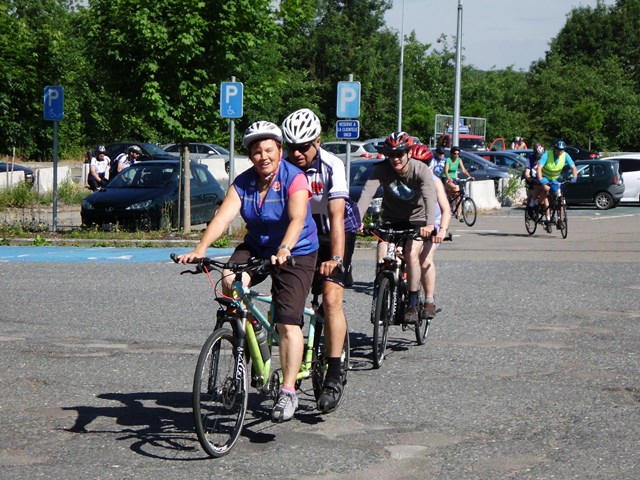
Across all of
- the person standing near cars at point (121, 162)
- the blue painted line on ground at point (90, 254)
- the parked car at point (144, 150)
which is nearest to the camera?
the blue painted line on ground at point (90, 254)

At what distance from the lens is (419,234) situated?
31.9 ft

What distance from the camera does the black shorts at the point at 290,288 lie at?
6602mm

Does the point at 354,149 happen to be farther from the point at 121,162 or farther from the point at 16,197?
the point at 121,162

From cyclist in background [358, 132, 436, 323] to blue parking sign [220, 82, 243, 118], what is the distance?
38.2ft

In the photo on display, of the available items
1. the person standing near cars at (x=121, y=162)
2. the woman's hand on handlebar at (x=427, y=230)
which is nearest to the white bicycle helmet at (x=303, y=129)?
the woman's hand on handlebar at (x=427, y=230)

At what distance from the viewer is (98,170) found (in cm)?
3012

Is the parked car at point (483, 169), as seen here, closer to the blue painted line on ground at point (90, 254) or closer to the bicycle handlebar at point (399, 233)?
the blue painted line on ground at point (90, 254)

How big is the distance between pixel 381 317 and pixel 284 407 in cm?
280

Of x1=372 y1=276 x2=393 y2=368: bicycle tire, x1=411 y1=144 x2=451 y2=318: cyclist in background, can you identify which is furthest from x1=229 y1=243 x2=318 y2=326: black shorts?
x1=411 y1=144 x2=451 y2=318: cyclist in background

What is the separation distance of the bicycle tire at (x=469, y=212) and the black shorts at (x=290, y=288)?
792 inches

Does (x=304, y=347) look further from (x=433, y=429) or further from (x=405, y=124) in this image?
(x=405, y=124)

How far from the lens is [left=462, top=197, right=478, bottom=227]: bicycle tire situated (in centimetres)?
2661

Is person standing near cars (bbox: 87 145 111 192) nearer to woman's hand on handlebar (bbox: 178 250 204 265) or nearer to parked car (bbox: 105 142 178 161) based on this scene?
parked car (bbox: 105 142 178 161)


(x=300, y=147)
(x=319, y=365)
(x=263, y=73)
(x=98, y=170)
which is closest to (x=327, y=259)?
(x=319, y=365)
